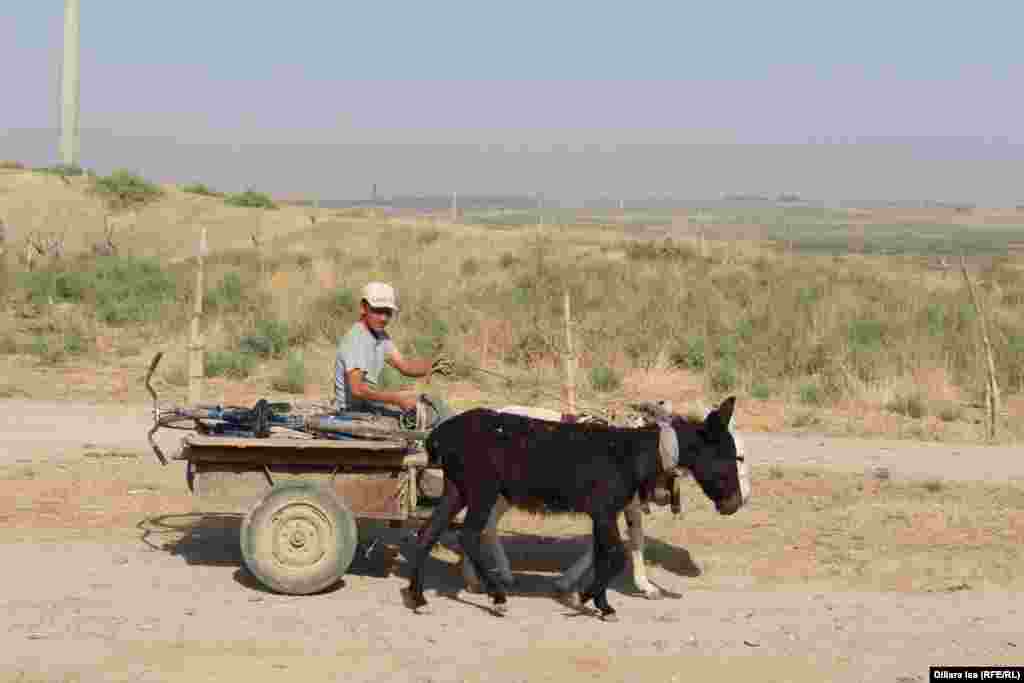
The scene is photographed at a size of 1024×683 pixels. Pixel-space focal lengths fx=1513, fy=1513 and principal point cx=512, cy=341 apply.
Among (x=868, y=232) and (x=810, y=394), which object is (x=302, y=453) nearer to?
(x=810, y=394)

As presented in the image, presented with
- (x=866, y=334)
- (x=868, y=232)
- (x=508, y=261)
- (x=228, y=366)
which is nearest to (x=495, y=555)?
(x=228, y=366)

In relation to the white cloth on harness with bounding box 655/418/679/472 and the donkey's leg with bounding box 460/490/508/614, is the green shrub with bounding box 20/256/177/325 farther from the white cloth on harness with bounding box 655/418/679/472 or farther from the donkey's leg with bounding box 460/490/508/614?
the white cloth on harness with bounding box 655/418/679/472

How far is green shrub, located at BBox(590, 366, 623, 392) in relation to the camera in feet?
66.3

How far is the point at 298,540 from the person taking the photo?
350 inches

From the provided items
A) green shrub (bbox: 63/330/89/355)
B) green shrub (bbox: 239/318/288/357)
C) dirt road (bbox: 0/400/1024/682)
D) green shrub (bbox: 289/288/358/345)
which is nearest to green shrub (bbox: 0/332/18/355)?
green shrub (bbox: 63/330/89/355)

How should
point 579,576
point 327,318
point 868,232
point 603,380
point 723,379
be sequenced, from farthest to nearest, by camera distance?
point 868,232
point 327,318
point 723,379
point 603,380
point 579,576

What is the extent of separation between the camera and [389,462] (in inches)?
356

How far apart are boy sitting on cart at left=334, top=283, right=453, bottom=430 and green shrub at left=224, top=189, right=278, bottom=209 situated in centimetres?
3620

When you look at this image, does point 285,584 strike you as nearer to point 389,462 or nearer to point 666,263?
point 389,462

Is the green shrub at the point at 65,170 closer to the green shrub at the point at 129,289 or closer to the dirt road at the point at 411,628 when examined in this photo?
the green shrub at the point at 129,289

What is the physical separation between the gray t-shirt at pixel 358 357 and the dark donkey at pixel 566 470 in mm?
852

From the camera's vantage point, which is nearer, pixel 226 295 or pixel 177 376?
pixel 177 376

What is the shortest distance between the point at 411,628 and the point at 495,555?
105cm

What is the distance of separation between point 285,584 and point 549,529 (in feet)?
10.0
